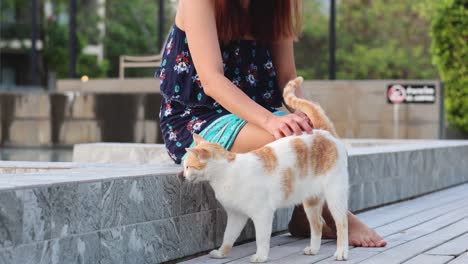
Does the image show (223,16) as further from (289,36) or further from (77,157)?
(77,157)

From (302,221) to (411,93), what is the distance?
10.2 metres

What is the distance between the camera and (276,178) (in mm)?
4004

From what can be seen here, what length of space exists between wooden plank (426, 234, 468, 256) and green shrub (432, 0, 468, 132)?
10091mm

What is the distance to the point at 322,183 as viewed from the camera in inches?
166

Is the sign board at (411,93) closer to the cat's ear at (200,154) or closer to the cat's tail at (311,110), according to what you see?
the cat's tail at (311,110)

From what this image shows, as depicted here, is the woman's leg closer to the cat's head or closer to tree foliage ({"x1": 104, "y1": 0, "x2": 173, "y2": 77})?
the cat's head

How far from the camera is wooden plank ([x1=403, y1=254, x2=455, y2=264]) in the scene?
4.16 m

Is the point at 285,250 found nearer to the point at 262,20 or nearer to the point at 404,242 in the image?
the point at 404,242

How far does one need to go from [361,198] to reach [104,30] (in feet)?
125

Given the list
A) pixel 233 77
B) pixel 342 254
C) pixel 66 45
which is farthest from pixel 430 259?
pixel 66 45

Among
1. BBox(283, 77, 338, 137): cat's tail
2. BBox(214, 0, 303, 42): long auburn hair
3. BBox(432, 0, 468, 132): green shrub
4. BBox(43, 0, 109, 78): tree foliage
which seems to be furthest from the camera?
BBox(43, 0, 109, 78): tree foliage

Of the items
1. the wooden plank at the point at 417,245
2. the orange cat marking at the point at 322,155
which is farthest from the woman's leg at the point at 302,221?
the orange cat marking at the point at 322,155

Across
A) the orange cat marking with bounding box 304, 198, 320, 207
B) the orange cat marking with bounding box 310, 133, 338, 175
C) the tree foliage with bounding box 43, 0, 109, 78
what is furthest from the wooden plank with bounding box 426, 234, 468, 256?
the tree foliage with bounding box 43, 0, 109, 78

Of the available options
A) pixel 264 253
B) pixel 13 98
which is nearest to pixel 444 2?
pixel 13 98
